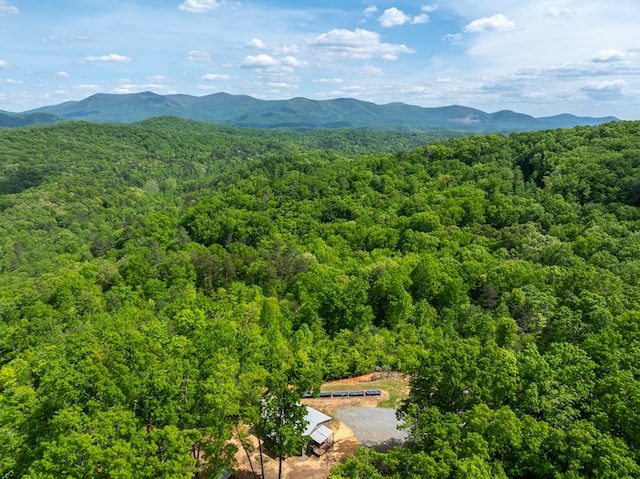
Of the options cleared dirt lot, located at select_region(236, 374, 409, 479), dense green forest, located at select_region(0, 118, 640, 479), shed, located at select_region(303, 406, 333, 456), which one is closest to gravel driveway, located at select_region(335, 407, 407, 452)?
cleared dirt lot, located at select_region(236, 374, 409, 479)

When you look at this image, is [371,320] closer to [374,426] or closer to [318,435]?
[374,426]

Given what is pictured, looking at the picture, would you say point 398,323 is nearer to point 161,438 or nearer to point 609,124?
point 161,438

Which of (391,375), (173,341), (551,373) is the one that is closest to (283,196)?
(391,375)

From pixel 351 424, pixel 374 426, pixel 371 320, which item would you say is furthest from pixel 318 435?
pixel 371 320

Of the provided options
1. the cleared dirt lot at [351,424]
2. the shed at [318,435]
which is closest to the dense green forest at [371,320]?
the cleared dirt lot at [351,424]

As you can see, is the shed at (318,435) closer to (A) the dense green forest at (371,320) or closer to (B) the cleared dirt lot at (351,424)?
(B) the cleared dirt lot at (351,424)

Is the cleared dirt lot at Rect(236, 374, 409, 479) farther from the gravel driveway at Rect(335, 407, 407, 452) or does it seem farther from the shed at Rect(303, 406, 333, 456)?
the shed at Rect(303, 406, 333, 456)

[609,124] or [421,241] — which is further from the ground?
[609,124]
